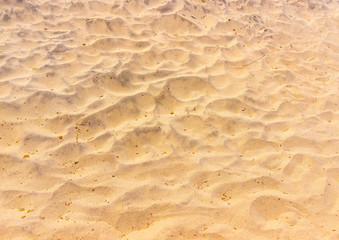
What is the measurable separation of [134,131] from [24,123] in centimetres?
106

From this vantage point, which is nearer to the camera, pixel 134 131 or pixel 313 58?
pixel 134 131

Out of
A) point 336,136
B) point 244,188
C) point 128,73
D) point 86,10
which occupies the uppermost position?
point 86,10

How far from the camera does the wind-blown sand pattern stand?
2.03 meters

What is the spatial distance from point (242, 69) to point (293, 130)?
105cm

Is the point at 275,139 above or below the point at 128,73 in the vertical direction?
below

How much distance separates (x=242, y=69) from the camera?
3387mm

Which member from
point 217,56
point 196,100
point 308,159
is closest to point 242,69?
point 217,56

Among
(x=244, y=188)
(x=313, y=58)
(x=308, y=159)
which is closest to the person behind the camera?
(x=244, y=188)

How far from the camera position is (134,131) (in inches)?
100

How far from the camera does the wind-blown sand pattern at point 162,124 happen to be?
Answer: 6.66ft

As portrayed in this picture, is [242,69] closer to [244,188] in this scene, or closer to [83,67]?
[244,188]

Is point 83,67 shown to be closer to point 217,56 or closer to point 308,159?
point 217,56

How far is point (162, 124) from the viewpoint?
2.63m

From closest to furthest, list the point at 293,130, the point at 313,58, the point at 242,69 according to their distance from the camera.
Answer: the point at 293,130
the point at 242,69
the point at 313,58
